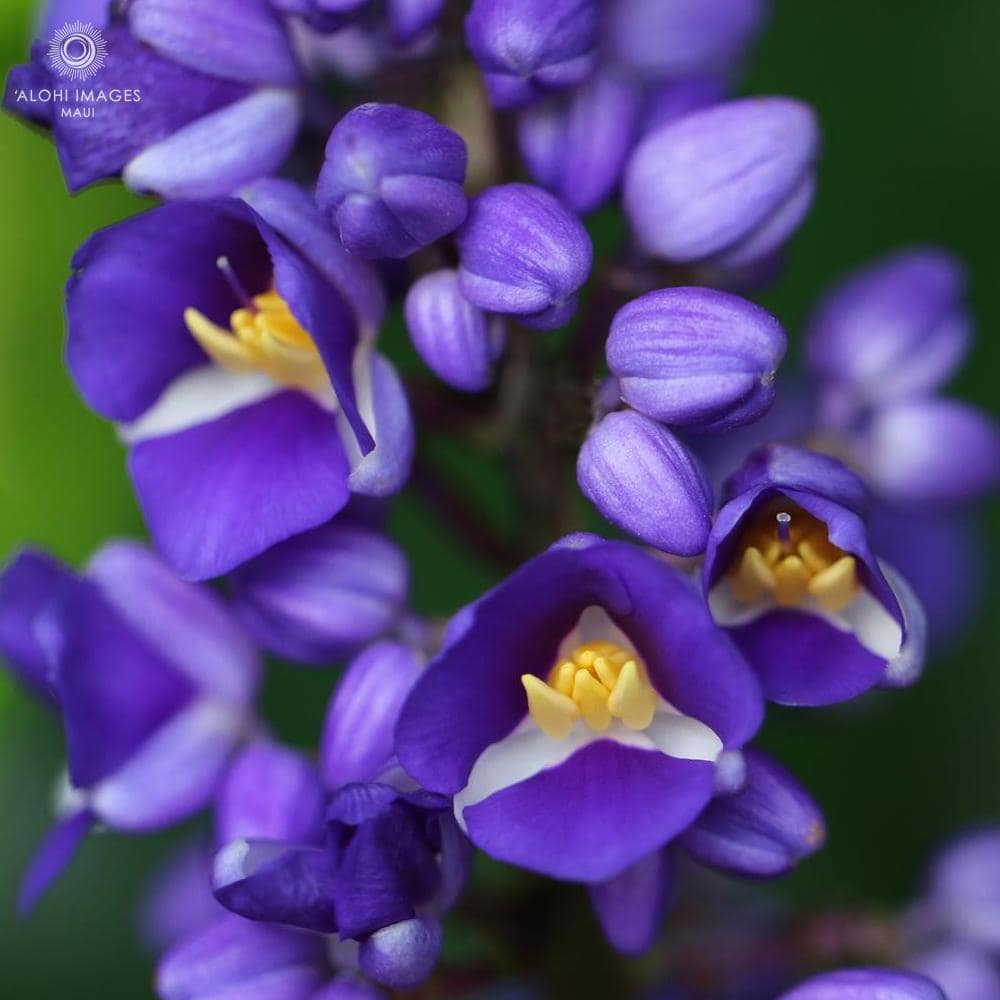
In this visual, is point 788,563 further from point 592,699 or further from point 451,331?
point 451,331

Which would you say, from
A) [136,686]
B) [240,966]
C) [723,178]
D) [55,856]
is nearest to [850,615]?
[723,178]

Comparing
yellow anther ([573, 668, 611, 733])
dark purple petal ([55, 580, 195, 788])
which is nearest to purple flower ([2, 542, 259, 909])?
dark purple petal ([55, 580, 195, 788])

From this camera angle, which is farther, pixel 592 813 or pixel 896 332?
pixel 896 332

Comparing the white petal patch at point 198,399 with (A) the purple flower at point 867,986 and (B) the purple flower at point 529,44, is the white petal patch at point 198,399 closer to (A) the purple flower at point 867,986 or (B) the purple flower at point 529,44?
(B) the purple flower at point 529,44

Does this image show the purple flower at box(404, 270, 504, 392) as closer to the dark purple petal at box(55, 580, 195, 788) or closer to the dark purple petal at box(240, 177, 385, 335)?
the dark purple petal at box(240, 177, 385, 335)

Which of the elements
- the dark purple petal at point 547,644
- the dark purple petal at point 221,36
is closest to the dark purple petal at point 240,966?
the dark purple petal at point 547,644

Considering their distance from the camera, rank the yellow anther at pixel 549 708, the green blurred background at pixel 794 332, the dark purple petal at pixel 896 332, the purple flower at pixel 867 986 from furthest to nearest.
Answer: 1. the green blurred background at pixel 794 332
2. the dark purple petal at pixel 896 332
3. the purple flower at pixel 867 986
4. the yellow anther at pixel 549 708

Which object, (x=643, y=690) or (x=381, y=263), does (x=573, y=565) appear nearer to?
(x=643, y=690)
